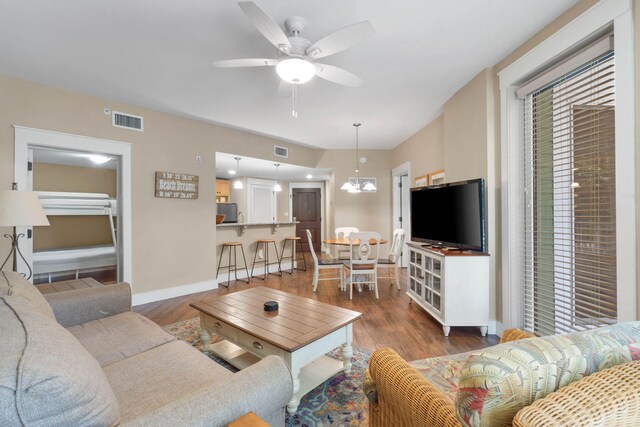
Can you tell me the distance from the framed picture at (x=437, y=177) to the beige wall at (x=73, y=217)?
183 inches

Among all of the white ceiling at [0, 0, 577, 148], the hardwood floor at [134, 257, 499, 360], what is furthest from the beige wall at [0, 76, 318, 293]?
the hardwood floor at [134, 257, 499, 360]

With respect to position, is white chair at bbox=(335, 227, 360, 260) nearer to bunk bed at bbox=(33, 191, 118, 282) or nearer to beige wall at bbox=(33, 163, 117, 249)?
Result: bunk bed at bbox=(33, 191, 118, 282)

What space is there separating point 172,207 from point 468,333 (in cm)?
401

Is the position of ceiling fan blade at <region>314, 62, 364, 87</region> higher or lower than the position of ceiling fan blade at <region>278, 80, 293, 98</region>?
lower

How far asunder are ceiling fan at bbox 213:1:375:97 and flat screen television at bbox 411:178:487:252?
4.89ft

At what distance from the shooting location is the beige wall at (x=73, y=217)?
3609 millimetres

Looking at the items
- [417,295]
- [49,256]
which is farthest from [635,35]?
[49,256]

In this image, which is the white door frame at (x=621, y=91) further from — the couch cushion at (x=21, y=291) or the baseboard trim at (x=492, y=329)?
the couch cushion at (x=21, y=291)

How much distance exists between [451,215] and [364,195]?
3527 mm

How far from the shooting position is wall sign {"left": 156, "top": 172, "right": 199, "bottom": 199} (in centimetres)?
399

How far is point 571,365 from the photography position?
67 centimetres

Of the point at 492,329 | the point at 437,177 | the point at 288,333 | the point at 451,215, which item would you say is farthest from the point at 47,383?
the point at 437,177

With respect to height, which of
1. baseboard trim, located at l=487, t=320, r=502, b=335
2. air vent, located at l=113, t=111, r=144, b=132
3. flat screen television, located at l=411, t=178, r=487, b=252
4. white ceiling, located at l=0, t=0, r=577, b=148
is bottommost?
baseboard trim, located at l=487, t=320, r=502, b=335

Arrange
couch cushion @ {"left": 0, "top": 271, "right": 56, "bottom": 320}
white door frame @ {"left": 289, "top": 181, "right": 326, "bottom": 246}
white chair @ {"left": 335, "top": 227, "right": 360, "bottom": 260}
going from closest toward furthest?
couch cushion @ {"left": 0, "top": 271, "right": 56, "bottom": 320}, white chair @ {"left": 335, "top": 227, "right": 360, "bottom": 260}, white door frame @ {"left": 289, "top": 181, "right": 326, "bottom": 246}
